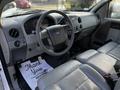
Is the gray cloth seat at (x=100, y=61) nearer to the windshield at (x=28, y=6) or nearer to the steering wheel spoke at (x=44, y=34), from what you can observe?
the steering wheel spoke at (x=44, y=34)

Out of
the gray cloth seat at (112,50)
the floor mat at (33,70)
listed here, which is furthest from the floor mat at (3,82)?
the gray cloth seat at (112,50)

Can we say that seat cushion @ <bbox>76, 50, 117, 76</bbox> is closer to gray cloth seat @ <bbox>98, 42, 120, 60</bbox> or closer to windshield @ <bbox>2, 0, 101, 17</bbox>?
gray cloth seat @ <bbox>98, 42, 120, 60</bbox>

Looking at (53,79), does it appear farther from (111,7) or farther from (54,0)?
(111,7)

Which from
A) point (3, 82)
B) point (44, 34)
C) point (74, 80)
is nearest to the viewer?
point (74, 80)

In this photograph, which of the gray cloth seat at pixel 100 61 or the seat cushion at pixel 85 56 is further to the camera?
the seat cushion at pixel 85 56

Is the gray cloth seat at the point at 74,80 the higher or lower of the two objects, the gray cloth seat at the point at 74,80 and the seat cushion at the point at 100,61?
the higher

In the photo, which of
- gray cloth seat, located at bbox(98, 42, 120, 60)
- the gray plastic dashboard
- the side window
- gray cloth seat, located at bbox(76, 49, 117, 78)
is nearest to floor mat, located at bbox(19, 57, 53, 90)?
the gray plastic dashboard

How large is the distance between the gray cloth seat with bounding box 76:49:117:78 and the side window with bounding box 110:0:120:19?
979 mm

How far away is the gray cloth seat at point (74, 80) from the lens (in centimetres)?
177

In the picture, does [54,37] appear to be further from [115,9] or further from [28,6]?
[115,9]

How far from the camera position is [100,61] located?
2.23 metres

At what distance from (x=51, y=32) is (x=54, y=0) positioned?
1.88ft

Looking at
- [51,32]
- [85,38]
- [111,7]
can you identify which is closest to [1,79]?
[51,32]

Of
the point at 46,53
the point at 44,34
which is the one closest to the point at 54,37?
the point at 44,34
